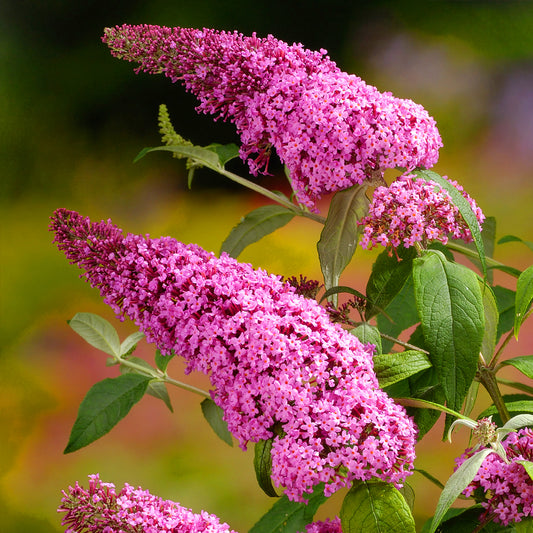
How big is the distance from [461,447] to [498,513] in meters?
0.59

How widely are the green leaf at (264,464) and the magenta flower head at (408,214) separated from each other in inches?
6.6

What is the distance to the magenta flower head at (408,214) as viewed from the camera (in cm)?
56

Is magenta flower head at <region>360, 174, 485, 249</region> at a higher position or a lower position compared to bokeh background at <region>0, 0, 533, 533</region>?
higher

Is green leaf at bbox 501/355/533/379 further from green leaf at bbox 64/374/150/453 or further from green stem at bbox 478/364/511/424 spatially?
green leaf at bbox 64/374/150/453

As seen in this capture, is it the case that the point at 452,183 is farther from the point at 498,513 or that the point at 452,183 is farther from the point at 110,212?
the point at 110,212

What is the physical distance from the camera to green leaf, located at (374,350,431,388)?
531mm

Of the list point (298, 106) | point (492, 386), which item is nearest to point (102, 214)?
point (298, 106)

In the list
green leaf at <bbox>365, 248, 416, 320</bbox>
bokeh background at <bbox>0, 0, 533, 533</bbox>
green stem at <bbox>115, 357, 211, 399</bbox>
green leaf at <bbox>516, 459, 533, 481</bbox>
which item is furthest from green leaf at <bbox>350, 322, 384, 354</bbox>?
bokeh background at <bbox>0, 0, 533, 533</bbox>

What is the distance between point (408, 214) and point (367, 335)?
0.10 m

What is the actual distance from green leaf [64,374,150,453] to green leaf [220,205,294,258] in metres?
0.16

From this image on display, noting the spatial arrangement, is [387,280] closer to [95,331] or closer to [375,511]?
[375,511]

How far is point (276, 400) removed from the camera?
1.65ft

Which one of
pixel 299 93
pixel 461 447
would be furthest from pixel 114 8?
pixel 461 447

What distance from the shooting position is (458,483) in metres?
0.48
